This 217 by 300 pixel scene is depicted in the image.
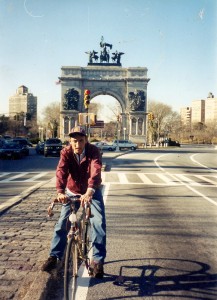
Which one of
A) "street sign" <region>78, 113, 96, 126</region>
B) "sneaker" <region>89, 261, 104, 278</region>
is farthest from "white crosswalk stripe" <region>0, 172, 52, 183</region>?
"sneaker" <region>89, 261, 104, 278</region>

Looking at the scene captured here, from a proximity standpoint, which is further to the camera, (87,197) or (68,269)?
(87,197)

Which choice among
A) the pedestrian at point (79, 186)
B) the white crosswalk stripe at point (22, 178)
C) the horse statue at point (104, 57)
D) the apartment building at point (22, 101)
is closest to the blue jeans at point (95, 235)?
the pedestrian at point (79, 186)

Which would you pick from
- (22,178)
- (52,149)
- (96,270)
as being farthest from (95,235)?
(52,149)

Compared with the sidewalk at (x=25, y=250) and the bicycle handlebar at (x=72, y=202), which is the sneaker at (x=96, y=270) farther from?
the bicycle handlebar at (x=72, y=202)

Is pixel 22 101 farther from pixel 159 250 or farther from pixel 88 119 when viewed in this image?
pixel 159 250

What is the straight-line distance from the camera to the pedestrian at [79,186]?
4.96m

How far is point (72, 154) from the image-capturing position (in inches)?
200

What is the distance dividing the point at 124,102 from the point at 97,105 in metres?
50.2

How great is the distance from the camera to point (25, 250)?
5.94 metres

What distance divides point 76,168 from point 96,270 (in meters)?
1.30

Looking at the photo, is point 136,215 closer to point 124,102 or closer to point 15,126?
point 124,102

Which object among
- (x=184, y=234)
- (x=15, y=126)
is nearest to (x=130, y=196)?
(x=184, y=234)

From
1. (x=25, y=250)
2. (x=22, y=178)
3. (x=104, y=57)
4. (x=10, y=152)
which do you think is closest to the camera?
(x=25, y=250)

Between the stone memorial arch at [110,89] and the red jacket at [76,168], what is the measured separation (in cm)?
7305
